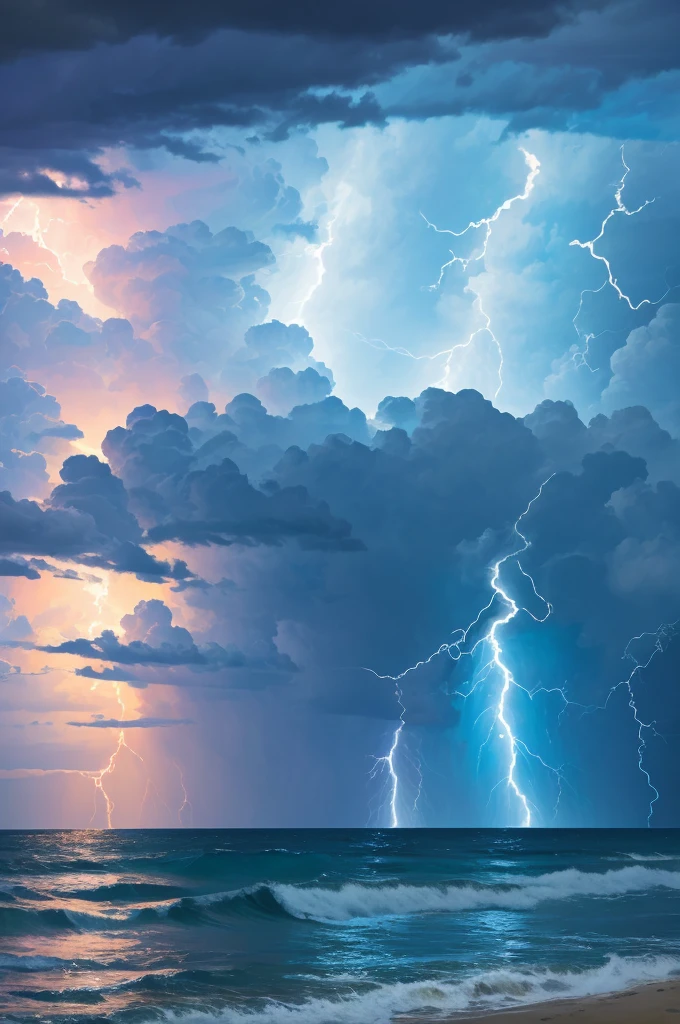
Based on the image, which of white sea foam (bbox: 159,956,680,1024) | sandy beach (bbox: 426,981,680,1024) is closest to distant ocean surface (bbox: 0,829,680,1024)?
white sea foam (bbox: 159,956,680,1024)

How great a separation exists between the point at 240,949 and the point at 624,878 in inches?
942

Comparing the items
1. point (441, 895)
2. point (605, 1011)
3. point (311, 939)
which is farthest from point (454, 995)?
point (441, 895)

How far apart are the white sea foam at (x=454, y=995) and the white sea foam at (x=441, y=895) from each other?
11.8 meters

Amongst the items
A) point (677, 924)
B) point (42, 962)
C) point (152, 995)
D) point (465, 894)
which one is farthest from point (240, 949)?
point (465, 894)

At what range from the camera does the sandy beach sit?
17.4m

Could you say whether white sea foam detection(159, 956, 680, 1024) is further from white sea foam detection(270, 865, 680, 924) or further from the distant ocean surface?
white sea foam detection(270, 865, 680, 924)

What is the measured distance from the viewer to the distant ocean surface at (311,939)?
62.0 ft

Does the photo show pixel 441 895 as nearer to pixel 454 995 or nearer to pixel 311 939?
pixel 311 939

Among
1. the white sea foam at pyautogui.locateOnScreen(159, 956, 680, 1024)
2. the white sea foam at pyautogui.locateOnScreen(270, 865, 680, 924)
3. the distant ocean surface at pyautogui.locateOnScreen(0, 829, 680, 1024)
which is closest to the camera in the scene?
the white sea foam at pyautogui.locateOnScreen(159, 956, 680, 1024)

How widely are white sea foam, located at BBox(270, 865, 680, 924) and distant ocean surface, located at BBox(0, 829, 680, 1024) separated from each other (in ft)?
0.30

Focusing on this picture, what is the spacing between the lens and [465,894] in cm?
3803

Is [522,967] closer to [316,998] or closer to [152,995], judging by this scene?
[316,998]

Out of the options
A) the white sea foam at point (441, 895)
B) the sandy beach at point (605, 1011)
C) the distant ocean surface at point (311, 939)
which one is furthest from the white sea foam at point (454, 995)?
the white sea foam at point (441, 895)

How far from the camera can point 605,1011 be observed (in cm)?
1806
